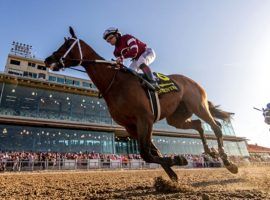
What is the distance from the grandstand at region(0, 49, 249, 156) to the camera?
25.6 meters

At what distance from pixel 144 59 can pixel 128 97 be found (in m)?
1.24

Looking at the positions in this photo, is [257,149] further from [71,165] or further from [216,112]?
[216,112]

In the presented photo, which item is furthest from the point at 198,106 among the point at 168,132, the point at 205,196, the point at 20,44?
the point at 20,44

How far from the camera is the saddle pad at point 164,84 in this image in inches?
200

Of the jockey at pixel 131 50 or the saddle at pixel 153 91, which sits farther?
the jockey at pixel 131 50

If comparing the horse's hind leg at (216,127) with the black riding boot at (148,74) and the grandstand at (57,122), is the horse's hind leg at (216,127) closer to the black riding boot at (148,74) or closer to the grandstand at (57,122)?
the black riding boot at (148,74)

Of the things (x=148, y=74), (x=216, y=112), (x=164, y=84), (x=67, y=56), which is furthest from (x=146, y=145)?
(x=216, y=112)

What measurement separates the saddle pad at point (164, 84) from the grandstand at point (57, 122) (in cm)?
2396

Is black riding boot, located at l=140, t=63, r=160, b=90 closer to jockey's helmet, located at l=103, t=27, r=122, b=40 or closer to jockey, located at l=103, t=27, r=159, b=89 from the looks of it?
jockey, located at l=103, t=27, r=159, b=89

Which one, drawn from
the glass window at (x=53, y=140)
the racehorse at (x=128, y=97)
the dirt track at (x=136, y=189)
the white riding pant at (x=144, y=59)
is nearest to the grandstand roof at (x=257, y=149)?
the glass window at (x=53, y=140)

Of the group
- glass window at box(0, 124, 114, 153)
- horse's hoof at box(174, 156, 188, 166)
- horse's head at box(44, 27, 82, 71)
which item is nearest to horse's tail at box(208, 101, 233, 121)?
horse's hoof at box(174, 156, 188, 166)

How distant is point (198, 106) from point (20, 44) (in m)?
64.3

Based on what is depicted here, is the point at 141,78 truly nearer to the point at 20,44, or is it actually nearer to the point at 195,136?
the point at 195,136

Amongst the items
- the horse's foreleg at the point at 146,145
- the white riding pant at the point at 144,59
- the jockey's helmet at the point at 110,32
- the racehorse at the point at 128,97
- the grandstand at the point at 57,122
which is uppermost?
the grandstand at the point at 57,122
